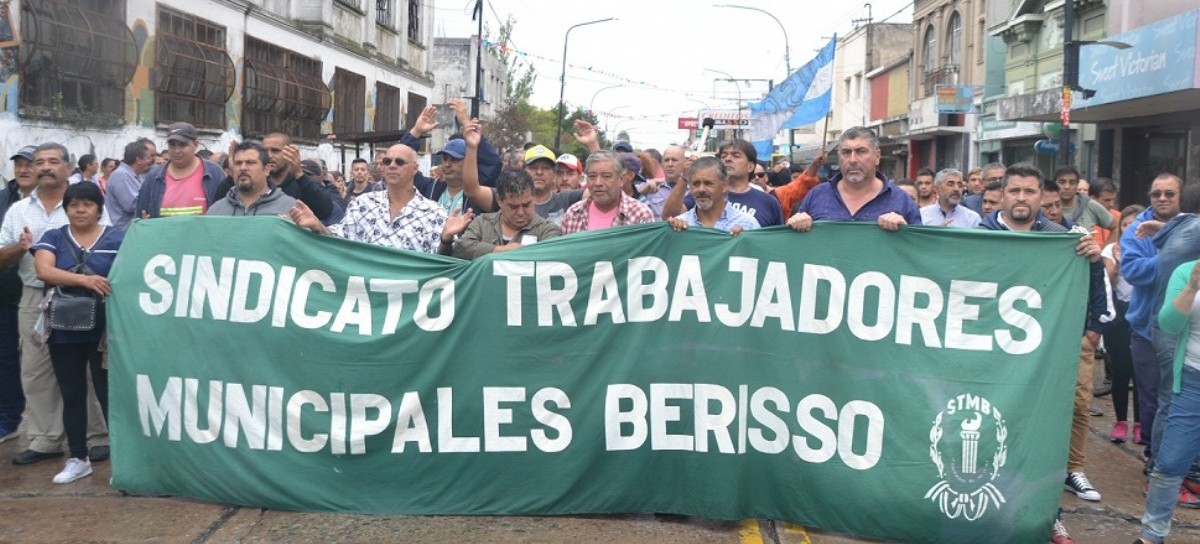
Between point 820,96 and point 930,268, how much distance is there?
1066 centimetres

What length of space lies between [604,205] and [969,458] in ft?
8.37

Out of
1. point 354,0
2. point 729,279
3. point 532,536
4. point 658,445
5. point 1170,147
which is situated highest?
point 354,0

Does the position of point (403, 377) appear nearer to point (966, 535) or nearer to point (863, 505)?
point (863, 505)

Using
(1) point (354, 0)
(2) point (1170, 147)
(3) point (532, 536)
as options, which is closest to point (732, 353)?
(3) point (532, 536)

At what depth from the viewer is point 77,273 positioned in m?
5.93

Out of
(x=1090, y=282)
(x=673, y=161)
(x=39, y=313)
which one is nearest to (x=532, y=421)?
(x=1090, y=282)

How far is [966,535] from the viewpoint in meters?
4.97

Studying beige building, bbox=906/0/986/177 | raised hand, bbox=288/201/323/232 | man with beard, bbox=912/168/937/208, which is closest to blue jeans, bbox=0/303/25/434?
raised hand, bbox=288/201/323/232

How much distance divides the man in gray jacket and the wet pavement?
148cm

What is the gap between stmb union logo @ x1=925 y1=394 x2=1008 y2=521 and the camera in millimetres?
4977

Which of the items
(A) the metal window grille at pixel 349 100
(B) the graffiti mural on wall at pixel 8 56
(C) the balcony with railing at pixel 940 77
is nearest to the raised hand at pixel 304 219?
Answer: (B) the graffiti mural on wall at pixel 8 56

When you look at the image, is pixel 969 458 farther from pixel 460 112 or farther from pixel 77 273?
pixel 77 273

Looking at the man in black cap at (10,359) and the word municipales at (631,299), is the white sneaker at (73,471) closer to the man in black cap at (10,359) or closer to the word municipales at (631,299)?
the word municipales at (631,299)

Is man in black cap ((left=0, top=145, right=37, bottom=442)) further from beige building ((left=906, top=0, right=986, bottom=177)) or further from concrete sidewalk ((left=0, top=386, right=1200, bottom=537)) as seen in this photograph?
beige building ((left=906, top=0, right=986, bottom=177))
